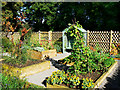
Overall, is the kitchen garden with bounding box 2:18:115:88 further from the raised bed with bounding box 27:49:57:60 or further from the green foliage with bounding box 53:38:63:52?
the green foliage with bounding box 53:38:63:52

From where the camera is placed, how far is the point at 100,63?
18.8 ft

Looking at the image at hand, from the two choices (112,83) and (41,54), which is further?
(41,54)

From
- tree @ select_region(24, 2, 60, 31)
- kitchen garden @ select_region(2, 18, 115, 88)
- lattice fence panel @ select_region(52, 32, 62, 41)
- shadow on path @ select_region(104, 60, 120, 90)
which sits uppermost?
tree @ select_region(24, 2, 60, 31)

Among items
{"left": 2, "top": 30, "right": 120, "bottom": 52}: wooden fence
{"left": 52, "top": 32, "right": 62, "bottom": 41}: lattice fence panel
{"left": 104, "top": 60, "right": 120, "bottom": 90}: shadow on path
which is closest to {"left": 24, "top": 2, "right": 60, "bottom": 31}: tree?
{"left": 52, "top": 32, "right": 62, "bottom": 41}: lattice fence panel

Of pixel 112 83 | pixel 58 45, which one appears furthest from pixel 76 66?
pixel 58 45

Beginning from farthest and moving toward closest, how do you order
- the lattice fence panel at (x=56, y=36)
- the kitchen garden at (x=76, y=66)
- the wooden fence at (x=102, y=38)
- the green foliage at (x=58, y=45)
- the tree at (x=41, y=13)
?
1. the tree at (x=41, y=13)
2. the lattice fence panel at (x=56, y=36)
3. the green foliage at (x=58, y=45)
4. the wooden fence at (x=102, y=38)
5. the kitchen garden at (x=76, y=66)

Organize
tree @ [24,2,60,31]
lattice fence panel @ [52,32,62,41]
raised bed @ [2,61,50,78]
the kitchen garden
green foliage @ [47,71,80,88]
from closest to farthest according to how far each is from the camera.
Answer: green foliage @ [47,71,80,88] → the kitchen garden → raised bed @ [2,61,50,78] → lattice fence panel @ [52,32,62,41] → tree @ [24,2,60,31]

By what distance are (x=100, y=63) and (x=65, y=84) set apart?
2.54 m

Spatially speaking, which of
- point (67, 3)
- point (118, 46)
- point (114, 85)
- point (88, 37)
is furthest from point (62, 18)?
point (114, 85)

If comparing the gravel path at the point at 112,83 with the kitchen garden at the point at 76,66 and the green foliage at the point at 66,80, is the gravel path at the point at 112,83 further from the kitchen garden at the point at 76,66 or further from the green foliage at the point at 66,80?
the green foliage at the point at 66,80

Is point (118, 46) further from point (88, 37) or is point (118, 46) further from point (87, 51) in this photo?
point (87, 51)

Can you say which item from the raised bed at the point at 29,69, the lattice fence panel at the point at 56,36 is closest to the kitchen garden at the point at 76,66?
the raised bed at the point at 29,69

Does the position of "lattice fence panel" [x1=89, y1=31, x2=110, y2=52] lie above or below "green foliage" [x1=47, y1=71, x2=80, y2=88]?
above

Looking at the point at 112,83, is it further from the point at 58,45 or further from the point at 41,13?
the point at 41,13
